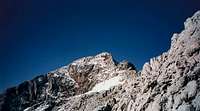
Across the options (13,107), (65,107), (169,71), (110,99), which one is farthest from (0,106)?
(169,71)

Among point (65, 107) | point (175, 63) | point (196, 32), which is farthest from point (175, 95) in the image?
point (65, 107)

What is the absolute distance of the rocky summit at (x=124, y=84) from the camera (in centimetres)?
8256

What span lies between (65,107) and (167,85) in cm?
4950

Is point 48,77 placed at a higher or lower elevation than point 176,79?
higher

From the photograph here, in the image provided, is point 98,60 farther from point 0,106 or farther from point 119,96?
point 119,96

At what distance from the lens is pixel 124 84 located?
121375 millimetres

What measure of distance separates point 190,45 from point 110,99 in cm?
3341

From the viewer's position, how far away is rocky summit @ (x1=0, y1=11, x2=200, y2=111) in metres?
82.6

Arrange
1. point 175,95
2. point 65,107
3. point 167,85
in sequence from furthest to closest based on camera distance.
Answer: point 65,107
point 167,85
point 175,95

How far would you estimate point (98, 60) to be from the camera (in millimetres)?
176500

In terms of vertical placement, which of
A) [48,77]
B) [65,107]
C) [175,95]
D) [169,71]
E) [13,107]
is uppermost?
[48,77]

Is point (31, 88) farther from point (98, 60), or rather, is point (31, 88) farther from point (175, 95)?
point (175, 95)

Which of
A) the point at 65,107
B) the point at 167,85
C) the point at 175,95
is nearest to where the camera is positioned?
the point at 175,95

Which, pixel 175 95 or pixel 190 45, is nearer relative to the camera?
pixel 175 95
